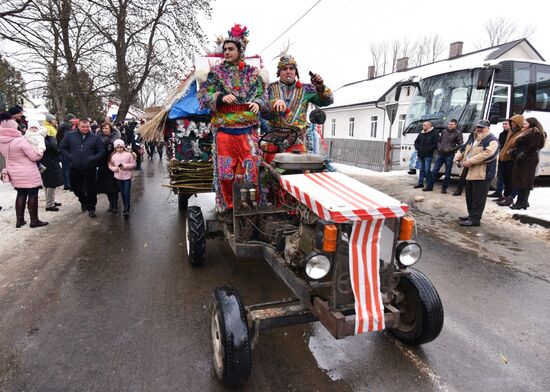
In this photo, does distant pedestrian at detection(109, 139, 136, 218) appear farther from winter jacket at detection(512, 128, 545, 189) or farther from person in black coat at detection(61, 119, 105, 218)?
winter jacket at detection(512, 128, 545, 189)

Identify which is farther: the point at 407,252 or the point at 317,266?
the point at 407,252

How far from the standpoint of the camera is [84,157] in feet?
21.8

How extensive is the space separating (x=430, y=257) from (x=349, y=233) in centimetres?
331

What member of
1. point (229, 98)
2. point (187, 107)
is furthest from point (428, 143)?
point (229, 98)

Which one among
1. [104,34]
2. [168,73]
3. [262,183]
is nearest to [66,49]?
[104,34]

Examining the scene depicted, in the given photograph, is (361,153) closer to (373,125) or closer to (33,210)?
(373,125)

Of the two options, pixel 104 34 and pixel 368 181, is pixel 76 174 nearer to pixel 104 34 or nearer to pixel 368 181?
pixel 368 181

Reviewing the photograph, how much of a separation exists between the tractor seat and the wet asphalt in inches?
56.9

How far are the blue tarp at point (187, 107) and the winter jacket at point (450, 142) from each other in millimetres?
6084

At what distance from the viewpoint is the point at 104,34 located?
14.1 m

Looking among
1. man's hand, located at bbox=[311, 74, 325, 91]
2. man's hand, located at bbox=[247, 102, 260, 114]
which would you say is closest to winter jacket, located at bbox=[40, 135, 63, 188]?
man's hand, located at bbox=[247, 102, 260, 114]

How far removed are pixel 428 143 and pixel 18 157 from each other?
9096mm

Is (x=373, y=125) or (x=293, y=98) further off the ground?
(x=373, y=125)

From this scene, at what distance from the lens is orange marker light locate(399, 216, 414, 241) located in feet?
8.10
